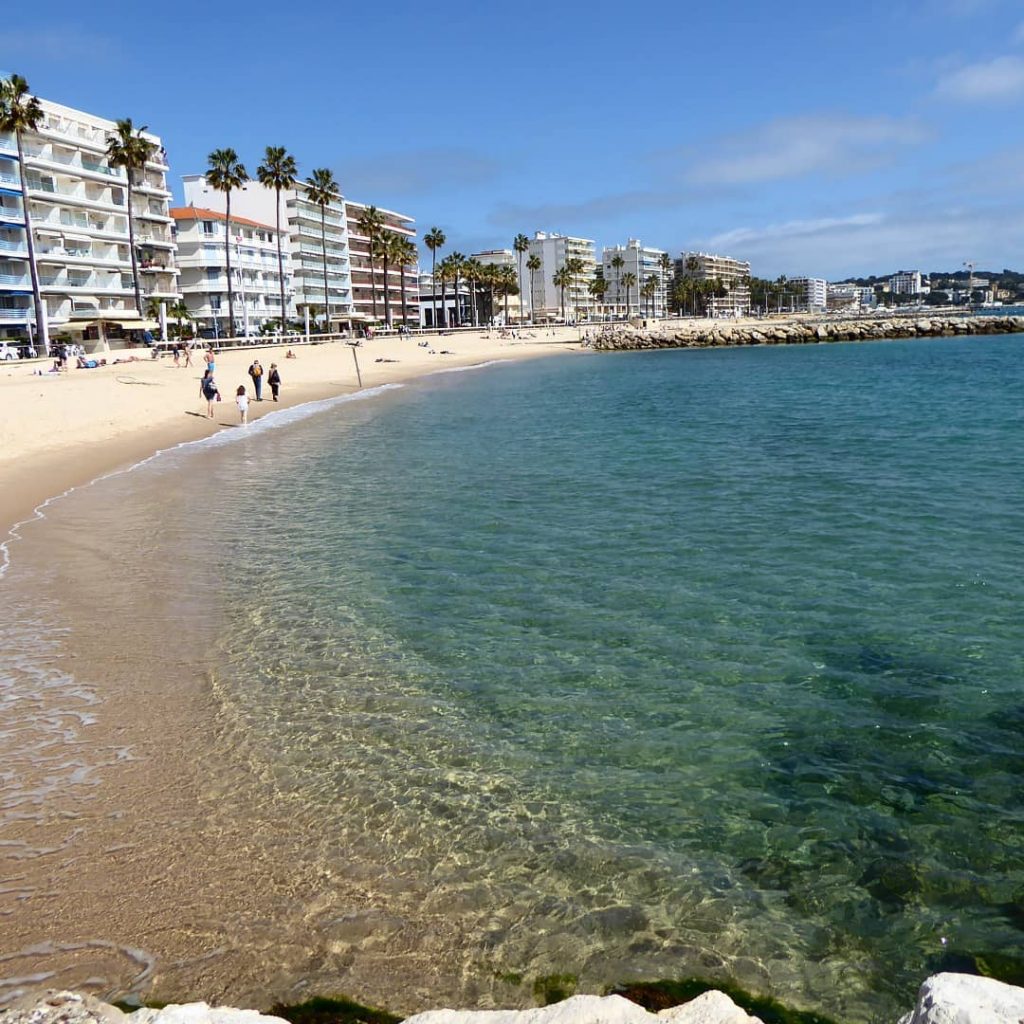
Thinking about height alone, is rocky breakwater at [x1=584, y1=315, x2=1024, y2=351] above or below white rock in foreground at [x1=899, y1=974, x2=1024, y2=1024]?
above

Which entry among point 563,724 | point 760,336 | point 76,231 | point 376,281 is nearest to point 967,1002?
point 563,724

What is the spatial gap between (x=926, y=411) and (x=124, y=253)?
84674 millimetres

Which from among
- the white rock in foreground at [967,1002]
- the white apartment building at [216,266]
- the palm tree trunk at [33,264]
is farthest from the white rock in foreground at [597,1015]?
the white apartment building at [216,266]

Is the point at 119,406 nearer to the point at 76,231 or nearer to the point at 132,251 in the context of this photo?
the point at 132,251

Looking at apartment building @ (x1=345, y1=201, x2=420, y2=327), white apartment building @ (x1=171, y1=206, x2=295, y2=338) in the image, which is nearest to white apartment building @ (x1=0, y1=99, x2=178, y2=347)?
white apartment building @ (x1=171, y1=206, x2=295, y2=338)

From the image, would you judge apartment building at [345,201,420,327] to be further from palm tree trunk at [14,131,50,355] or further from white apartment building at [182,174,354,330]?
palm tree trunk at [14,131,50,355]

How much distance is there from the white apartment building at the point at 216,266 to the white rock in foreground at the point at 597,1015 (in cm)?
10058

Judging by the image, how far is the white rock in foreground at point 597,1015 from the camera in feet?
11.8

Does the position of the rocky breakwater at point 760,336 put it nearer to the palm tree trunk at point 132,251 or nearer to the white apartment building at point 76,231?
the white apartment building at point 76,231

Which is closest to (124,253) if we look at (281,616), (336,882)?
(281,616)

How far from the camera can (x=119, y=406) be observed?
121 feet

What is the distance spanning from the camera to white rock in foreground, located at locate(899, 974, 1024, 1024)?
3008mm

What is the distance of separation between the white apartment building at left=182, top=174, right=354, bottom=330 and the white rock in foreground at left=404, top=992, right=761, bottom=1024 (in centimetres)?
12368

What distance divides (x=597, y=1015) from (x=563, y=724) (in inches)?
176
